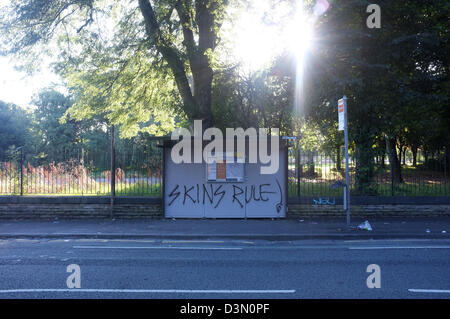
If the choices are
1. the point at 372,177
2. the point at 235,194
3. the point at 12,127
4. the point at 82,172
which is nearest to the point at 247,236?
the point at 235,194

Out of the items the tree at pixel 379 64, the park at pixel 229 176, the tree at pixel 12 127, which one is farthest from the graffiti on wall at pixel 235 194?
the tree at pixel 12 127

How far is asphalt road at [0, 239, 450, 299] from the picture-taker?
5297mm

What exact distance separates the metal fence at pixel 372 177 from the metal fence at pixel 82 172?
462 cm

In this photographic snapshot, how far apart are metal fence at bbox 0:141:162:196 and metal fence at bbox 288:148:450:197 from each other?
A: 4.62 meters

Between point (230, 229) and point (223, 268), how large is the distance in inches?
151

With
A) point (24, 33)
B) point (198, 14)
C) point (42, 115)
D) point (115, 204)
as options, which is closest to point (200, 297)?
point (115, 204)

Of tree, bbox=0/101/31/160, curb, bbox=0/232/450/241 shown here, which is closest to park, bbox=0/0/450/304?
curb, bbox=0/232/450/241

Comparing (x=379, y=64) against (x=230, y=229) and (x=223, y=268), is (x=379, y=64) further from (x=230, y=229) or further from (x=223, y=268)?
(x=223, y=268)

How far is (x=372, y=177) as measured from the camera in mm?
12648

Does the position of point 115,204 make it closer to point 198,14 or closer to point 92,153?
point 92,153

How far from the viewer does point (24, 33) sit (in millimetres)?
15656

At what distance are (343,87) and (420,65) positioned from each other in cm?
494

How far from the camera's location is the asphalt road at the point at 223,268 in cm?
530

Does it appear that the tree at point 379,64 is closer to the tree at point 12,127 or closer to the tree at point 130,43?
the tree at point 130,43
